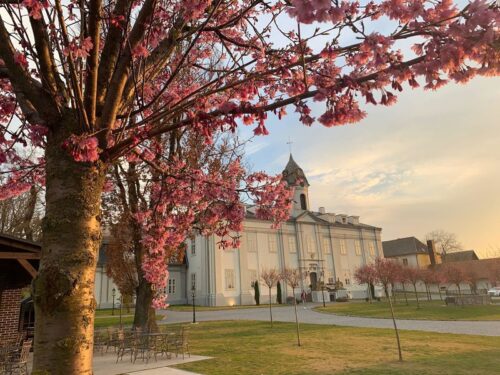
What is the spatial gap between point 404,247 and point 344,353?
216 ft

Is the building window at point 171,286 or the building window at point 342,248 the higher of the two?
the building window at point 342,248

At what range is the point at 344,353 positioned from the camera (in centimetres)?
1120

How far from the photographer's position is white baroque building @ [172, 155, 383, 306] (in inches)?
1554

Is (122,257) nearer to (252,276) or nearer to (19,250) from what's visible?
(19,250)

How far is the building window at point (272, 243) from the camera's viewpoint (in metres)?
43.0

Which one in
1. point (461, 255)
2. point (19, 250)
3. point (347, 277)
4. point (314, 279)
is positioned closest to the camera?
point (19, 250)

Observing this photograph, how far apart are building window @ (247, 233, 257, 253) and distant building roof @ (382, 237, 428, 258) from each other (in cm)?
3985

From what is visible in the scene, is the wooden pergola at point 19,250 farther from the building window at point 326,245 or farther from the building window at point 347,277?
the building window at point 347,277

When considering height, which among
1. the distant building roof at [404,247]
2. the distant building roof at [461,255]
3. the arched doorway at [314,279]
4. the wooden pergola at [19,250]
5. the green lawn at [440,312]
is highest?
the distant building roof at [404,247]

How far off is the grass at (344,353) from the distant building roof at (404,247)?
2289 inches

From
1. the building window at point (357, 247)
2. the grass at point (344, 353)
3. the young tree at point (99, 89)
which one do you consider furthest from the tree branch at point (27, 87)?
the building window at point (357, 247)

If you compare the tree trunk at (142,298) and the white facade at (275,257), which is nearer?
the tree trunk at (142,298)

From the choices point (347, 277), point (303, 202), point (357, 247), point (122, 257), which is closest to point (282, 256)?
point (303, 202)

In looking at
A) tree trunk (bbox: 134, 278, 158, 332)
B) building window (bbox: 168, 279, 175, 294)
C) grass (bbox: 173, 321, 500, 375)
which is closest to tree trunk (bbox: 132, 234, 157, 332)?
tree trunk (bbox: 134, 278, 158, 332)
